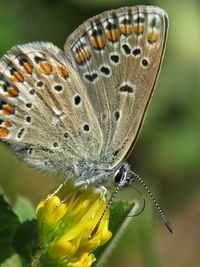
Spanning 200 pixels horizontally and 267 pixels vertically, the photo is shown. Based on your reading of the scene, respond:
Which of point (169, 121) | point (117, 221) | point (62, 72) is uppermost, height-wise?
Result: point (62, 72)

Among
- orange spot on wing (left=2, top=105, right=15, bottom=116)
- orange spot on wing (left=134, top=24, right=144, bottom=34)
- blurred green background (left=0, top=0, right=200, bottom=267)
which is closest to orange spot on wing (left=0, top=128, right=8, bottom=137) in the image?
orange spot on wing (left=2, top=105, right=15, bottom=116)

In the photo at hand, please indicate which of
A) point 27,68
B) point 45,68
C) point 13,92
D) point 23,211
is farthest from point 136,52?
point 23,211

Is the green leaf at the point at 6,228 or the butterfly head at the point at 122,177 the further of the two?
the butterfly head at the point at 122,177

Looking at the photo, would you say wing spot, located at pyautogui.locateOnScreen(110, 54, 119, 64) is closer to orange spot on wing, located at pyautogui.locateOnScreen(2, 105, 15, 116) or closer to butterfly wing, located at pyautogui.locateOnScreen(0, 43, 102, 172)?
butterfly wing, located at pyautogui.locateOnScreen(0, 43, 102, 172)

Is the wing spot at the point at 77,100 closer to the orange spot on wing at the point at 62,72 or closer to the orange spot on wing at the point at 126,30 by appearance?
the orange spot on wing at the point at 62,72

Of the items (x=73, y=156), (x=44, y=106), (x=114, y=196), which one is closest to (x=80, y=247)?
(x=114, y=196)

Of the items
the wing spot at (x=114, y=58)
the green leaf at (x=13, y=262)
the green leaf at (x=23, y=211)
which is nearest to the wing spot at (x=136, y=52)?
the wing spot at (x=114, y=58)

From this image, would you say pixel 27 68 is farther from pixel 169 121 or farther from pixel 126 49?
pixel 169 121
